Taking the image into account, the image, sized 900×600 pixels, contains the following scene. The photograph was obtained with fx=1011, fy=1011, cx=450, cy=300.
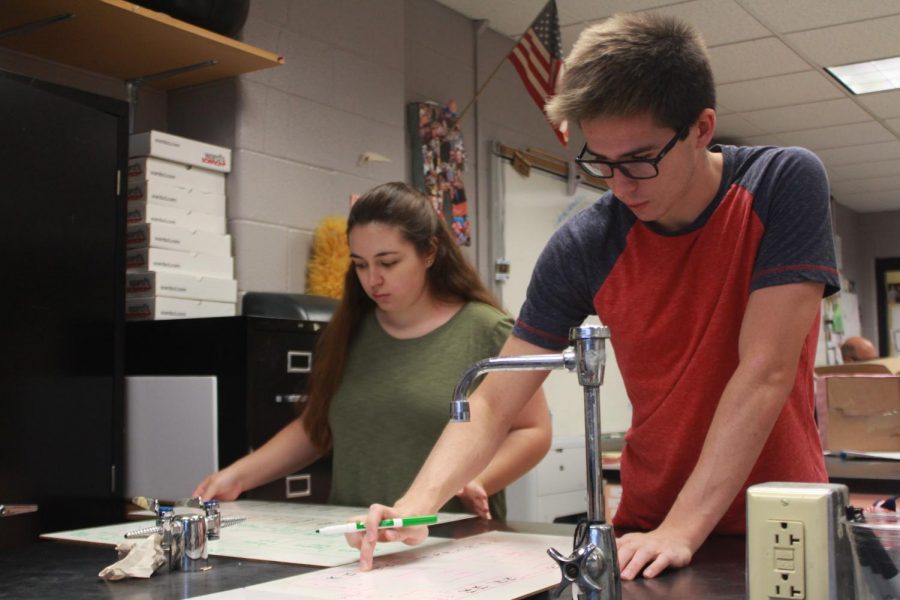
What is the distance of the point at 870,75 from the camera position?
17.1ft

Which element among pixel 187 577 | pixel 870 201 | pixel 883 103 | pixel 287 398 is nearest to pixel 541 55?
pixel 287 398

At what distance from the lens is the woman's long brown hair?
199cm

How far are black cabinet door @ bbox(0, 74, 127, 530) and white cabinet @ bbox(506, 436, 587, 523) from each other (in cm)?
214

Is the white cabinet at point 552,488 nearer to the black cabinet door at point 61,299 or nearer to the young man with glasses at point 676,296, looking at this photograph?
the black cabinet door at point 61,299

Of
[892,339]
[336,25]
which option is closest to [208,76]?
[336,25]

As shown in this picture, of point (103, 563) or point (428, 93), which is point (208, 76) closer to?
point (428, 93)

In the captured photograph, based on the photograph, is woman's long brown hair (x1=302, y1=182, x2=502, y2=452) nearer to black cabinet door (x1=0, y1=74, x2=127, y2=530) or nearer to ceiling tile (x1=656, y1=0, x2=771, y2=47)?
black cabinet door (x1=0, y1=74, x2=127, y2=530)

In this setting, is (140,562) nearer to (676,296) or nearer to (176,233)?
(676,296)

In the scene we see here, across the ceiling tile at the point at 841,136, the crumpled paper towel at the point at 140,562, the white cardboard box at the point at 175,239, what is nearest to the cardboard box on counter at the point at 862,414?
the white cardboard box at the point at 175,239

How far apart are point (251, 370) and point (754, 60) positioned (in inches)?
136

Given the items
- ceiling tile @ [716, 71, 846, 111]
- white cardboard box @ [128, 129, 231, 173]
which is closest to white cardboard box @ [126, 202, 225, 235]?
white cardboard box @ [128, 129, 231, 173]

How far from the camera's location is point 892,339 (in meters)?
9.14

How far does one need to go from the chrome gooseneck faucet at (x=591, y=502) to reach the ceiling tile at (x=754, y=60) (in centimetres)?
402

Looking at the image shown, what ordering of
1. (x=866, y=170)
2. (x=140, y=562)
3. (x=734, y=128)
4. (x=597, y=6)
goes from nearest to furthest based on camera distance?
(x=140, y=562)
(x=597, y=6)
(x=734, y=128)
(x=866, y=170)
